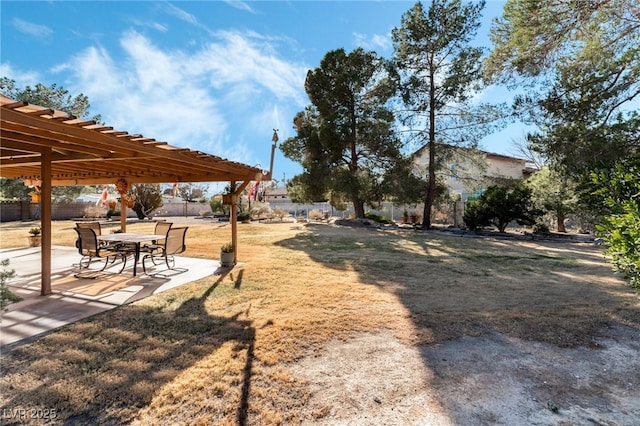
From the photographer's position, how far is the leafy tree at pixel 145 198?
2206cm

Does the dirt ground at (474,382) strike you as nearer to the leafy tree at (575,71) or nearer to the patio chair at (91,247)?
the patio chair at (91,247)

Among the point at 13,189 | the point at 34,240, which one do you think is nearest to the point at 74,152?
the point at 34,240

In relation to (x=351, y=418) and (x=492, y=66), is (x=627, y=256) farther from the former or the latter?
(x=492, y=66)

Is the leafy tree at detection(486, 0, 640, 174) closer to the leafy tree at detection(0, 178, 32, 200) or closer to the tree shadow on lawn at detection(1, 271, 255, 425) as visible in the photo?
the tree shadow on lawn at detection(1, 271, 255, 425)

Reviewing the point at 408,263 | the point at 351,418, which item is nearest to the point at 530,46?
the point at 408,263

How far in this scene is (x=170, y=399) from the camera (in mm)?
2346

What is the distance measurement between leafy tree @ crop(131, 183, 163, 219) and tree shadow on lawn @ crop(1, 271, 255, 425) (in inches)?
817

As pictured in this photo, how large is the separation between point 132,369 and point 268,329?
1380 mm

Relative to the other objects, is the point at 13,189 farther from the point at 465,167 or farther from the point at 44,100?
the point at 465,167

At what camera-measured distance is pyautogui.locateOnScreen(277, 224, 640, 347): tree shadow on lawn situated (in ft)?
12.4

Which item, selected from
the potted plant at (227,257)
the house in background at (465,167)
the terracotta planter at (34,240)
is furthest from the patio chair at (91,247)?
the house in background at (465,167)

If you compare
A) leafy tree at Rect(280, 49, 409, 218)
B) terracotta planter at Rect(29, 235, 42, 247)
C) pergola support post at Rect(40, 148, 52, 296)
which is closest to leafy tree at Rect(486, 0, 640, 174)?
leafy tree at Rect(280, 49, 409, 218)

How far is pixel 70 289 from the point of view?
512 centimetres

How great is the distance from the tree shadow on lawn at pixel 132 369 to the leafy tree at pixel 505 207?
12766 millimetres
